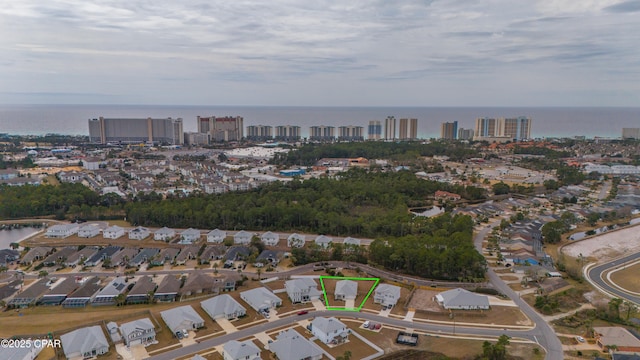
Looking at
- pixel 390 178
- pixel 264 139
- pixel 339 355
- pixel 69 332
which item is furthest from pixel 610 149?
pixel 69 332

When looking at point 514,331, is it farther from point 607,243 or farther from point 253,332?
point 607,243

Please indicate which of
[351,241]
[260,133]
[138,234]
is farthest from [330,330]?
[260,133]

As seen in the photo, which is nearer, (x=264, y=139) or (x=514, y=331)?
(x=514, y=331)

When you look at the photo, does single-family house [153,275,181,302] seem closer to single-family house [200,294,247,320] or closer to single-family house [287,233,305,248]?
single-family house [200,294,247,320]

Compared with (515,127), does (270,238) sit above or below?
below

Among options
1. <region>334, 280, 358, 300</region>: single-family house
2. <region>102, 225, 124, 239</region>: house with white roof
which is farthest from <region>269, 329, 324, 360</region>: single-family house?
<region>102, 225, 124, 239</region>: house with white roof

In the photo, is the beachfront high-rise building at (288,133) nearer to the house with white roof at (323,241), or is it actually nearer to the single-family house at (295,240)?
the single-family house at (295,240)

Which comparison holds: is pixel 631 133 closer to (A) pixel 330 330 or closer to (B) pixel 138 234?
(A) pixel 330 330
